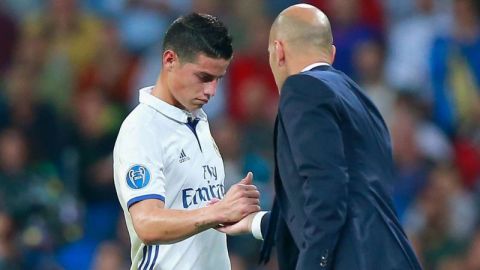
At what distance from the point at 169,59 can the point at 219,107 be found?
4.34 m

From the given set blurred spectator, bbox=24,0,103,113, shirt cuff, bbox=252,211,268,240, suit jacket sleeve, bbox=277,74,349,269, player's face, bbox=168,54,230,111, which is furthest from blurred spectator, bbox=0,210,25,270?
suit jacket sleeve, bbox=277,74,349,269

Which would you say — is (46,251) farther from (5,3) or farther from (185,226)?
(185,226)

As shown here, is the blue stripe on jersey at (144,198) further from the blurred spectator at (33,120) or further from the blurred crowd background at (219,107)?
the blurred spectator at (33,120)

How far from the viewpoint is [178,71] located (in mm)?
4875

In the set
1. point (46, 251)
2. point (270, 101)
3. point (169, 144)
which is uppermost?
point (169, 144)

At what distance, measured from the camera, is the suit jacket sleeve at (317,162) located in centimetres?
424

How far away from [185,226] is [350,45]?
5116 mm

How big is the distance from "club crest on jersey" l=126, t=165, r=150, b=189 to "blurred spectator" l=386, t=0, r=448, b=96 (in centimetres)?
502

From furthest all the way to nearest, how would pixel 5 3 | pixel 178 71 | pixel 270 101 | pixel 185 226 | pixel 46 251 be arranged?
1. pixel 5 3
2. pixel 270 101
3. pixel 46 251
4. pixel 178 71
5. pixel 185 226

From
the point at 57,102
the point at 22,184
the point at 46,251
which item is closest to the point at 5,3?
the point at 57,102

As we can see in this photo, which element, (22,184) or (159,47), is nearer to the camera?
(22,184)

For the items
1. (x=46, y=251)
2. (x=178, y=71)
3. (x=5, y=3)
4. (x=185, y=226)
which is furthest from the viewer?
(x=5, y=3)

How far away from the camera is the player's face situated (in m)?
4.86

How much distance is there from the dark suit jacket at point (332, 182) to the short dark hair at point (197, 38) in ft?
1.79
